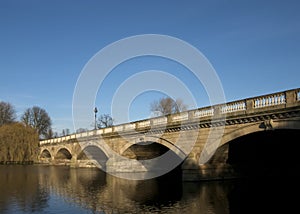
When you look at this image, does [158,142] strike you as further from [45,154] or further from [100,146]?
[45,154]

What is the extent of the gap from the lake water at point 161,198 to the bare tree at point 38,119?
55117 millimetres

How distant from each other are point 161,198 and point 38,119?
209ft

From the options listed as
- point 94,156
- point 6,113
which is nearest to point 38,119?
point 6,113

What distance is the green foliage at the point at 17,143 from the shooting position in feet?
176

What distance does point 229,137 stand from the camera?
65.0 ft

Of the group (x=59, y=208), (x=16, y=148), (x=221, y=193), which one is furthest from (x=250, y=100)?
(x=16, y=148)

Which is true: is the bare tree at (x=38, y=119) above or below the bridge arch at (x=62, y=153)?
above

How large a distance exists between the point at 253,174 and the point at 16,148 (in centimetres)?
4150

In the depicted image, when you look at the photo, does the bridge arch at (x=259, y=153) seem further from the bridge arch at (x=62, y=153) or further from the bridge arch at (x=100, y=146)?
the bridge arch at (x=62, y=153)

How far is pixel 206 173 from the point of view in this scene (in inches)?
875

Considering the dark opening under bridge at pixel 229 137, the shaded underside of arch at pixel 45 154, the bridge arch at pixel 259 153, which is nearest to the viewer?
the dark opening under bridge at pixel 229 137

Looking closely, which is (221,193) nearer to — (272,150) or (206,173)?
(206,173)

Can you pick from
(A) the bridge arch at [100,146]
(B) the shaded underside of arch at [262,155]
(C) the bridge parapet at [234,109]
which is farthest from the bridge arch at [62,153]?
(B) the shaded underside of arch at [262,155]

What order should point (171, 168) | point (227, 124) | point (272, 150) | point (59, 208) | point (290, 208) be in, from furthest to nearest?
point (171, 168) → point (272, 150) → point (227, 124) → point (59, 208) → point (290, 208)
